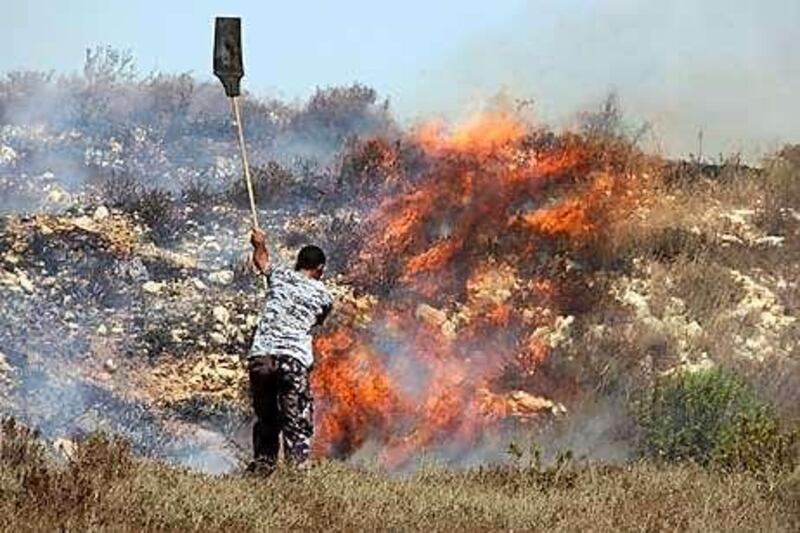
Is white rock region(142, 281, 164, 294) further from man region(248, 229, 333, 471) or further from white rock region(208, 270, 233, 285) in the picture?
man region(248, 229, 333, 471)

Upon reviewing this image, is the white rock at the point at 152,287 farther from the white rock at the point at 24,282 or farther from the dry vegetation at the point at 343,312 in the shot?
the white rock at the point at 24,282

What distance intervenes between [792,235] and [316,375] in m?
5.14

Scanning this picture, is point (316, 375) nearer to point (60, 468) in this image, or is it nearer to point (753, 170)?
point (60, 468)

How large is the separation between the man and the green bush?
2.91 metres

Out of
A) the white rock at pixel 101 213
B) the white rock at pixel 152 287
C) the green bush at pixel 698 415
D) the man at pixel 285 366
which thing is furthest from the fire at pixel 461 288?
the white rock at pixel 101 213

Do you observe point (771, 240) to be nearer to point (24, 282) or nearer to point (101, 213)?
point (101, 213)

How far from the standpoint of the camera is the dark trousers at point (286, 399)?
8.05 metres

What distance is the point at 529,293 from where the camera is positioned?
37.8ft

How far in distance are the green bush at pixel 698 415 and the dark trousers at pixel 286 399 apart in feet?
9.46

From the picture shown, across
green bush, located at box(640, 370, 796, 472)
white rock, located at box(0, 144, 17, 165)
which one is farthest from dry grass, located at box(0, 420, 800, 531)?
white rock, located at box(0, 144, 17, 165)

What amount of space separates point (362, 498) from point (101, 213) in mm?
5900

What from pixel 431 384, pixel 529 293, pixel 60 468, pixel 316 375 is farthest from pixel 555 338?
pixel 60 468

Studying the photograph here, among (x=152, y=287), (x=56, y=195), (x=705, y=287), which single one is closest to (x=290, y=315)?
(x=152, y=287)

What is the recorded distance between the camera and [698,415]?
9.88 metres
